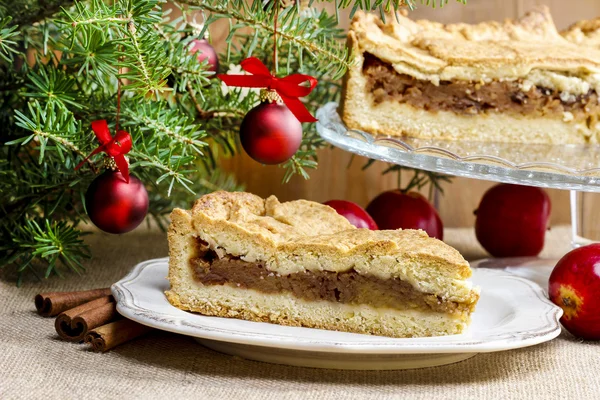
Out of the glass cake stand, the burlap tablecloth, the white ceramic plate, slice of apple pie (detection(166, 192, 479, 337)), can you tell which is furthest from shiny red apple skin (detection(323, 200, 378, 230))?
the burlap tablecloth

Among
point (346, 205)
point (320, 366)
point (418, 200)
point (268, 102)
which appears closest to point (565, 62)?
point (418, 200)

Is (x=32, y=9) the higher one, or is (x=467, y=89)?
(x=32, y=9)

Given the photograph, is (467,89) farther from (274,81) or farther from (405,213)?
(274,81)

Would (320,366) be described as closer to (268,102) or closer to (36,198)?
(268,102)

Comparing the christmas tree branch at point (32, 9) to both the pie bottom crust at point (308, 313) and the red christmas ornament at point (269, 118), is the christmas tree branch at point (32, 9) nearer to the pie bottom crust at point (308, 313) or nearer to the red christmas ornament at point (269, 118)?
the red christmas ornament at point (269, 118)

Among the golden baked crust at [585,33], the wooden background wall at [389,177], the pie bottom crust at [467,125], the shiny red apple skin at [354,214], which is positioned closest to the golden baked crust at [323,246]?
the shiny red apple skin at [354,214]

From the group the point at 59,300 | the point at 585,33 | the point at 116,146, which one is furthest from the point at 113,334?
the point at 585,33

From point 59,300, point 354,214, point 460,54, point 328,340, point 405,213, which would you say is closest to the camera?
point 328,340
